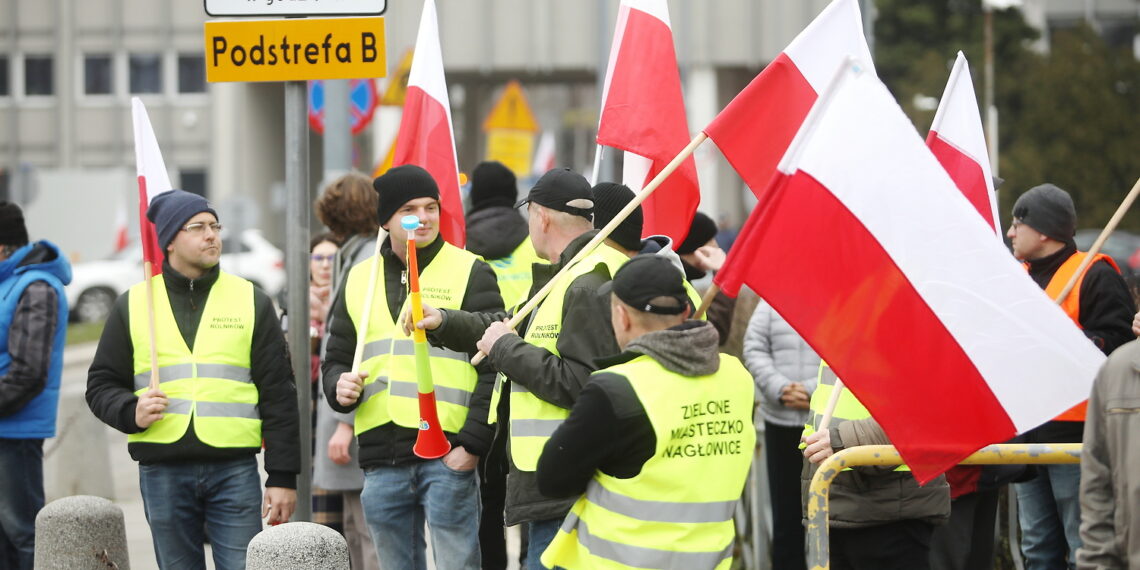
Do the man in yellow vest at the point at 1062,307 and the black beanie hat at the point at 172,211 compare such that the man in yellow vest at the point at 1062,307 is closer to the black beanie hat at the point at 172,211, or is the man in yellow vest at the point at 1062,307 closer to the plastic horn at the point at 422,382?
the plastic horn at the point at 422,382

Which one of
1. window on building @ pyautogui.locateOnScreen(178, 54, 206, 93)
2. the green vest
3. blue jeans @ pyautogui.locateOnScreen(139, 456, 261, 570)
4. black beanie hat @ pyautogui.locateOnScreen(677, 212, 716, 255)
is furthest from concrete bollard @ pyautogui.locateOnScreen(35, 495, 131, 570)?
window on building @ pyautogui.locateOnScreen(178, 54, 206, 93)

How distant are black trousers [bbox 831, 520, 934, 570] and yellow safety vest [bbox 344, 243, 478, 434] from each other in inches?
61.6

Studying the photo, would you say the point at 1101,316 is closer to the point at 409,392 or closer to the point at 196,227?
the point at 409,392

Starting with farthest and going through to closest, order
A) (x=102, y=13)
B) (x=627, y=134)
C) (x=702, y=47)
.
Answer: (x=102, y=13), (x=702, y=47), (x=627, y=134)

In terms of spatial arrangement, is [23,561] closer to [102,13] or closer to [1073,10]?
[102,13]

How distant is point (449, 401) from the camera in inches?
244

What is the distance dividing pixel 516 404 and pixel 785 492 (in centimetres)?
288

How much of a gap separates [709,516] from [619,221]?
1268mm

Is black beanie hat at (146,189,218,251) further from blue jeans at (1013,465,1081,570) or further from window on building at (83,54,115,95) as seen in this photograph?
window on building at (83,54,115,95)

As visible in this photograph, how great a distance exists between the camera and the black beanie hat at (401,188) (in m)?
6.29

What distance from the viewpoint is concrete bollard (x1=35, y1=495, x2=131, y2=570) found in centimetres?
688

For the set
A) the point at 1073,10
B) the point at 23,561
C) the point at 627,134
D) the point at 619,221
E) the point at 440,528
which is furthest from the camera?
the point at 1073,10

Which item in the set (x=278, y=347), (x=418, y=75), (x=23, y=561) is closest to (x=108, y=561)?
(x=23, y=561)

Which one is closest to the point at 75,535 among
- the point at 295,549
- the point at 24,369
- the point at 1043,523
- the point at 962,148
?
the point at 24,369
